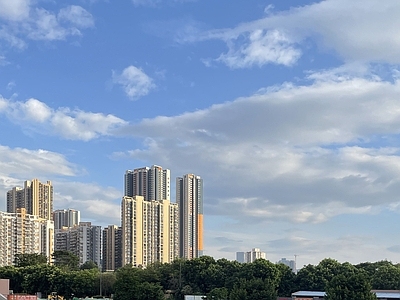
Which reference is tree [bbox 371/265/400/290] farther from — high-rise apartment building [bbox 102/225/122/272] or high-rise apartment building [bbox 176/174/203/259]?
high-rise apartment building [bbox 176/174/203/259]

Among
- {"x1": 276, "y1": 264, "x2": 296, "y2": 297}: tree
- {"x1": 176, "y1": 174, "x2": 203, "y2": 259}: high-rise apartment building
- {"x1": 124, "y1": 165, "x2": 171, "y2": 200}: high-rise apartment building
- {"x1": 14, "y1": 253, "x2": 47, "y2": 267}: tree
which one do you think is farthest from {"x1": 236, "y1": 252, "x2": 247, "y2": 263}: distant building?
{"x1": 276, "y1": 264, "x2": 296, "y2": 297}: tree

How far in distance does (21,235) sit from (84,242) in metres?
9.03

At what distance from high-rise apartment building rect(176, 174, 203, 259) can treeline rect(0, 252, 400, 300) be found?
26.1 meters

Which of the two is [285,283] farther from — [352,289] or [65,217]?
[65,217]

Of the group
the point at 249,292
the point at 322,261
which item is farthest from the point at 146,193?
the point at 249,292

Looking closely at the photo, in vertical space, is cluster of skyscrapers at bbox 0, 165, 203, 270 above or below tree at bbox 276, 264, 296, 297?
above

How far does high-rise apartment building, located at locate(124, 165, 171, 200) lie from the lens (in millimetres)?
70688

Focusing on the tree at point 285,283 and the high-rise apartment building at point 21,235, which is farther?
the high-rise apartment building at point 21,235

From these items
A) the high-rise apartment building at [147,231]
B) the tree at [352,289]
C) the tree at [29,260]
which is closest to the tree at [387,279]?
the tree at [352,289]

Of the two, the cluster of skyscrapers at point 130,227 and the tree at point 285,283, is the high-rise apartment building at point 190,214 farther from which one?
the tree at point 285,283

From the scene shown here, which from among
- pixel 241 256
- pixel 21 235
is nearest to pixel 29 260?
pixel 21 235

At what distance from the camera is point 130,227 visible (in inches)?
2372

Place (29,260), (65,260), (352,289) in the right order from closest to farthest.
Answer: (352,289) → (29,260) → (65,260)

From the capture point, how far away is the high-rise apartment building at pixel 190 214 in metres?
69.8
